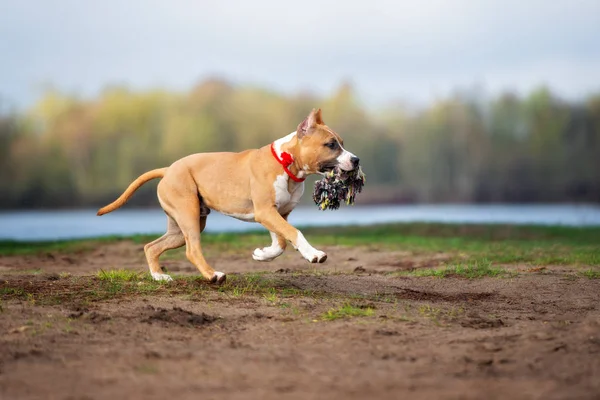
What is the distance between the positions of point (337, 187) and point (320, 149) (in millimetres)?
516

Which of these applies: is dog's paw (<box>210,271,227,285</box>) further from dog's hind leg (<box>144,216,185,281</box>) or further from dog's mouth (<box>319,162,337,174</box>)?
dog's mouth (<box>319,162,337,174</box>)

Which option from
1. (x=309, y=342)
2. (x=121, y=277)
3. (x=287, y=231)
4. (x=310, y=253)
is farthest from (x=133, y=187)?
(x=309, y=342)

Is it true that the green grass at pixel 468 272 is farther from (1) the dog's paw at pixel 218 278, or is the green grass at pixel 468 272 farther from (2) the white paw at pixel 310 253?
(1) the dog's paw at pixel 218 278

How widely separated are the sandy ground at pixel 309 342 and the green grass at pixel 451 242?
363cm

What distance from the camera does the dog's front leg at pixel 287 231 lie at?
809cm

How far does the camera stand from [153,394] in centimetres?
504

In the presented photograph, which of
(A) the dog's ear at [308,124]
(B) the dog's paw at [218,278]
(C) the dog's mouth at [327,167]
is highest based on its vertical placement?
(A) the dog's ear at [308,124]

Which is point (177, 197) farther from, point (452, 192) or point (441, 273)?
point (452, 192)

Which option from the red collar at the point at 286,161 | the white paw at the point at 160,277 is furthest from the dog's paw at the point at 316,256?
the white paw at the point at 160,277

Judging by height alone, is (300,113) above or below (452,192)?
above

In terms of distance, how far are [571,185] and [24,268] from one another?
33724mm

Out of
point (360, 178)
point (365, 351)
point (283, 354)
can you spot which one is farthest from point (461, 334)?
point (360, 178)

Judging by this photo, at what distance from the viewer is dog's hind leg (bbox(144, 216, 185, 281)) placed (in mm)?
9844

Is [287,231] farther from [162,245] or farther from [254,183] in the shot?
[162,245]
